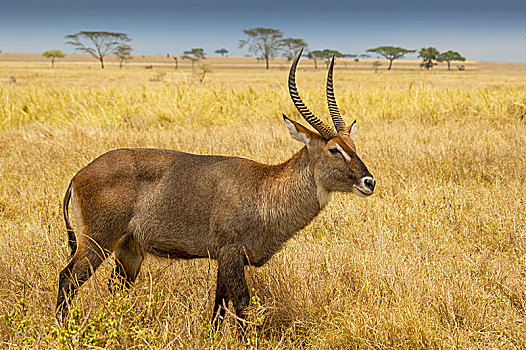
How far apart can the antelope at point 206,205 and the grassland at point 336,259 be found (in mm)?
255

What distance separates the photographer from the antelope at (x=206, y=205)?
3.01 m

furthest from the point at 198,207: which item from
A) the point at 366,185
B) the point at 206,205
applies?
the point at 366,185

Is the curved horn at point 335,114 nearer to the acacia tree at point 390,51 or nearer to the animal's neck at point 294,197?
the animal's neck at point 294,197

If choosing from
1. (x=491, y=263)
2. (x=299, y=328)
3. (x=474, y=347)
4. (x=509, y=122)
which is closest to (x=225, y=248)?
(x=299, y=328)

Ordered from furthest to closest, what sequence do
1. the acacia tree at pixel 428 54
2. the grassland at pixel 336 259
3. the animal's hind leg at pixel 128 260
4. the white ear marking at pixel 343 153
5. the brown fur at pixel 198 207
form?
1. the acacia tree at pixel 428 54
2. the animal's hind leg at pixel 128 260
3. the white ear marking at pixel 343 153
4. the brown fur at pixel 198 207
5. the grassland at pixel 336 259

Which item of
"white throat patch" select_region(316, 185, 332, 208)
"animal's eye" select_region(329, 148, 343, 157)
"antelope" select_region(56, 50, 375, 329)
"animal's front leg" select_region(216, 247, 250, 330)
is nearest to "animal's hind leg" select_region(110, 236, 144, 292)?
"antelope" select_region(56, 50, 375, 329)

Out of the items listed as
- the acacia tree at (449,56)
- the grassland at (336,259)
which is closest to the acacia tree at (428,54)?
the acacia tree at (449,56)

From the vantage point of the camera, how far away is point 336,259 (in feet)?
12.9

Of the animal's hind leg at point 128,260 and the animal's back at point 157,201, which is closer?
the animal's back at point 157,201

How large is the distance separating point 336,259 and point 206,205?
1.51 metres

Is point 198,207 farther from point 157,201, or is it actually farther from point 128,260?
point 128,260

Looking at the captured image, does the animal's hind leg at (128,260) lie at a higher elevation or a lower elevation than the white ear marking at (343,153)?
lower

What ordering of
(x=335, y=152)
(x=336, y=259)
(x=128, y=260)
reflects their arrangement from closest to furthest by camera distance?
(x=335, y=152) < (x=128, y=260) < (x=336, y=259)

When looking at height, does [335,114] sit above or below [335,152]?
above
